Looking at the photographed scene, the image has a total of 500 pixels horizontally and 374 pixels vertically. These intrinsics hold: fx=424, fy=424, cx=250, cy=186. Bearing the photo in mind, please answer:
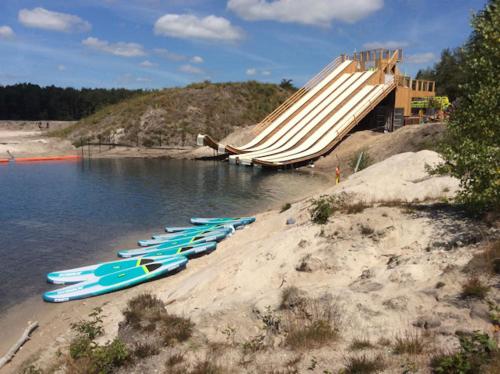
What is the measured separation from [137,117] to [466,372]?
67.4m

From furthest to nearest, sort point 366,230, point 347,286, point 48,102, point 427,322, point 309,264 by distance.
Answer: point 48,102, point 366,230, point 309,264, point 347,286, point 427,322

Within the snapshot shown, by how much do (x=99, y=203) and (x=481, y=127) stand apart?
26.3m

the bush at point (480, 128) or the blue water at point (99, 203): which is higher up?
the bush at point (480, 128)

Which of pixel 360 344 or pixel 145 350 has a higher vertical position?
pixel 360 344

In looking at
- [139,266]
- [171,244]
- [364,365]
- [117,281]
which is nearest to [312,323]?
[364,365]

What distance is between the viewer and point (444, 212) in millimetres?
13586

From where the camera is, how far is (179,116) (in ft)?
227

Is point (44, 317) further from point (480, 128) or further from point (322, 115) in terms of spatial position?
point (322, 115)

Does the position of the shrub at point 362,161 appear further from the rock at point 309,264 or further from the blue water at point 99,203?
the rock at point 309,264

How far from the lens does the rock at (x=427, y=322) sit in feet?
26.8

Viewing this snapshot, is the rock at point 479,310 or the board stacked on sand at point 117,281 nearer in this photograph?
the rock at point 479,310

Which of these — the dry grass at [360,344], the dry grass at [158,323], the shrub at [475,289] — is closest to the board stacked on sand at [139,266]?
the dry grass at [158,323]

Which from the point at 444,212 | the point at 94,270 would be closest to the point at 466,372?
the point at 444,212

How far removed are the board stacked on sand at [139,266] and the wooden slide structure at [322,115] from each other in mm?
24904
